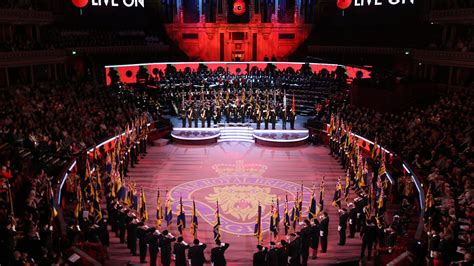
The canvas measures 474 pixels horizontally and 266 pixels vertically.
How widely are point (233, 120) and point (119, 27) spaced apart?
14.9 m

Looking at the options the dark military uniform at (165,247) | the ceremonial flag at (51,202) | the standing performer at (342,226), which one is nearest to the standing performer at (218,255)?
the dark military uniform at (165,247)

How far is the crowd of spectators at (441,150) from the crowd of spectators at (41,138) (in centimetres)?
1042

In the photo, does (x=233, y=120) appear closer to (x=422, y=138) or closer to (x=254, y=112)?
(x=254, y=112)

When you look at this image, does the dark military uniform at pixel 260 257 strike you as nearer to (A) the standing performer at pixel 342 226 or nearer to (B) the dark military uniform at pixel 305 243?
(B) the dark military uniform at pixel 305 243

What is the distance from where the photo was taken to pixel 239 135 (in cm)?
2914

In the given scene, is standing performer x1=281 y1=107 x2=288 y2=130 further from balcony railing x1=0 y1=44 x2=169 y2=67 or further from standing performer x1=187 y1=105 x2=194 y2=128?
balcony railing x1=0 y1=44 x2=169 y2=67

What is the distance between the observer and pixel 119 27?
127 ft

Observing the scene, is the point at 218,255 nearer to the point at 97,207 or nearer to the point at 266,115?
the point at 97,207

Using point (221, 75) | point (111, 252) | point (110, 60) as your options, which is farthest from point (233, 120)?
point (111, 252)

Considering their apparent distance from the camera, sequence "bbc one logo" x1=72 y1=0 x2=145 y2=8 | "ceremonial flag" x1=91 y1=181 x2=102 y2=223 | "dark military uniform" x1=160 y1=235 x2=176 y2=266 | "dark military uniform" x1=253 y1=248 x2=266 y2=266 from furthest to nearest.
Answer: "bbc one logo" x1=72 y1=0 x2=145 y2=8 → "ceremonial flag" x1=91 y1=181 x2=102 y2=223 → "dark military uniform" x1=160 y1=235 x2=176 y2=266 → "dark military uniform" x1=253 y1=248 x2=266 y2=266

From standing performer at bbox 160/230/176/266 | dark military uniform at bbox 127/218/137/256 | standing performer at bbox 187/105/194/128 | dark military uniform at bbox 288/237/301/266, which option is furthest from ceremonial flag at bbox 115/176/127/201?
standing performer at bbox 187/105/194/128

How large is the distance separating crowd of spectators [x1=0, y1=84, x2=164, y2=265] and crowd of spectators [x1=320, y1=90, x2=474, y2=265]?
10420mm

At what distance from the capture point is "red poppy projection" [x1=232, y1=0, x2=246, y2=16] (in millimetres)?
39031

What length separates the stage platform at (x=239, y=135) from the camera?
27.5 m
